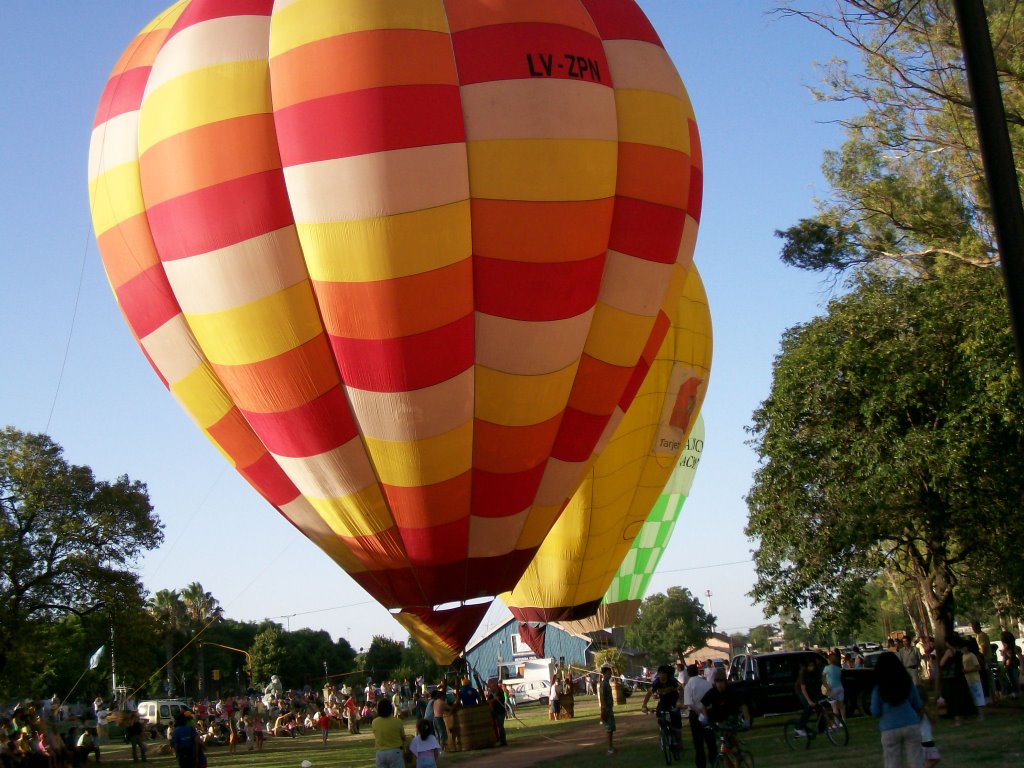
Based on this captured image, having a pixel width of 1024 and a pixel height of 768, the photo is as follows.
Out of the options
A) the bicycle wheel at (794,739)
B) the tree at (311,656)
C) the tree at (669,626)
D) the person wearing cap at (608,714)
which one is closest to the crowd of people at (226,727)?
the person wearing cap at (608,714)

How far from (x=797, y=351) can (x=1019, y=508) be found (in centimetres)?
489

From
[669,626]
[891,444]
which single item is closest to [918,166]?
[891,444]

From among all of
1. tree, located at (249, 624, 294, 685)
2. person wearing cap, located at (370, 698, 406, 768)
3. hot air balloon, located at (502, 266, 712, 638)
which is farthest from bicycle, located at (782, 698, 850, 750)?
tree, located at (249, 624, 294, 685)

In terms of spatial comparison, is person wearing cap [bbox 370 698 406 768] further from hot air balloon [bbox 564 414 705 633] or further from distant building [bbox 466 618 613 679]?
distant building [bbox 466 618 613 679]

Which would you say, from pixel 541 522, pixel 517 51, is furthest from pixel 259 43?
pixel 541 522

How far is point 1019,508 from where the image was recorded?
17188 millimetres

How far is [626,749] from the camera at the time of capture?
599 inches

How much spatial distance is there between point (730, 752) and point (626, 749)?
18.8 ft

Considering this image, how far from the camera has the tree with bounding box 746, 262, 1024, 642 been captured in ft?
56.0

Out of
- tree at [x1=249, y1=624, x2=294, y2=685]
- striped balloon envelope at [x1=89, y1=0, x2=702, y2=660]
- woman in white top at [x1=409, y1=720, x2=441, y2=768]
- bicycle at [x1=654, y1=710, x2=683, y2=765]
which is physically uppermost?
striped balloon envelope at [x1=89, y1=0, x2=702, y2=660]

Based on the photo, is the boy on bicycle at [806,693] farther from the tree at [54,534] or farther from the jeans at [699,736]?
the tree at [54,534]

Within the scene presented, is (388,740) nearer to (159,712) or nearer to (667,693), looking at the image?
(667,693)

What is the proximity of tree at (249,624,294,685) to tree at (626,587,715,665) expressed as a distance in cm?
3779

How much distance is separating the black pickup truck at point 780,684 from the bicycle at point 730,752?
21.7 feet
